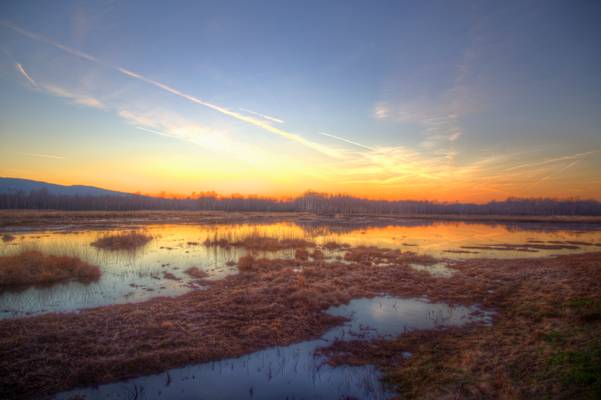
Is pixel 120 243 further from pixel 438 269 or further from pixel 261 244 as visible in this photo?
pixel 438 269

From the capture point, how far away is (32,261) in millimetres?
16609

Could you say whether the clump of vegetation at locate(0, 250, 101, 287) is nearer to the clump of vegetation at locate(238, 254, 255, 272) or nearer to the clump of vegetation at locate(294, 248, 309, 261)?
the clump of vegetation at locate(238, 254, 255, 272)

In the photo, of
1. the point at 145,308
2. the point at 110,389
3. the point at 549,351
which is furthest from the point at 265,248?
the point at 549,351

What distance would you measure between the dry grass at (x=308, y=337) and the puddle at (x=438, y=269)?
308 cm

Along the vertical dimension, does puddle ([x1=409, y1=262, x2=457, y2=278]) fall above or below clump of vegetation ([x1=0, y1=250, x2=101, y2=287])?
below

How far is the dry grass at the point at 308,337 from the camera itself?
676cm

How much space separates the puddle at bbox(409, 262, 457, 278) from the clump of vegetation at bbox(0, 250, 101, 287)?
2156cm

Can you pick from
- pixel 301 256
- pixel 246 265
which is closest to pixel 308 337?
pixel 246 265

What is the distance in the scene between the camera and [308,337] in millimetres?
10164

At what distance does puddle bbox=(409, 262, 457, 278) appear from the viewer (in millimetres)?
19547

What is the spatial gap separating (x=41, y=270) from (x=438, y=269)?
84.3ft

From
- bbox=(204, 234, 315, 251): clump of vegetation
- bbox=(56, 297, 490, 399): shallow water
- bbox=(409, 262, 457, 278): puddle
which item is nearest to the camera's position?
bbox=(56, 297, 490, 399): shallow water

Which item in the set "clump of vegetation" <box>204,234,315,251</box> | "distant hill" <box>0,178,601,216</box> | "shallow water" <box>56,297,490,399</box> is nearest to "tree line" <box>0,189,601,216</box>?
"distant hill" <box>0,178,601,216</box>

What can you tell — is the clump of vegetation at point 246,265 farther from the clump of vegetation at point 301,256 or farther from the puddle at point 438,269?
the puddle at point 438,269
